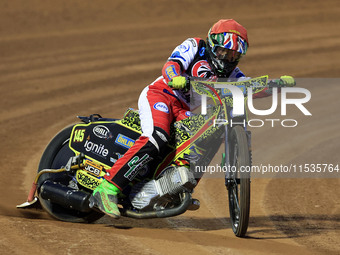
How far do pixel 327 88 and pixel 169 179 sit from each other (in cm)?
917

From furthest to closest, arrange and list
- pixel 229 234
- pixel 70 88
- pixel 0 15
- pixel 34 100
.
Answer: pixel 0 15 < pixel 70 88 < pixel 34 100 < pixel 229 234

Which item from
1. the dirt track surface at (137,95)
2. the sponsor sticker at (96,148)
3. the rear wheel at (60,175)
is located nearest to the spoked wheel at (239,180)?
the dirt track surface at (137,95)

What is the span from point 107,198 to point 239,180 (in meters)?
1.26

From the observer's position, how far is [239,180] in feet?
24.4

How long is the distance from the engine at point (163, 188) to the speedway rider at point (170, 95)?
0.55 ft

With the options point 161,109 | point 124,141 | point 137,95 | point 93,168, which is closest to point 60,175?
point 93,168

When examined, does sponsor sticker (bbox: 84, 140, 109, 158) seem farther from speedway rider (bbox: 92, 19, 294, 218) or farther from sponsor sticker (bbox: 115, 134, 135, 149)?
speedway rider (bbox: 92, 19, 294, 218)

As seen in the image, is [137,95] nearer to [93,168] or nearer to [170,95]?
[93,168]

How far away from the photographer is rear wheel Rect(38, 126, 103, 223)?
27.0ft

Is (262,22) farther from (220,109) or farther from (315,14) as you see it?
(220,109)

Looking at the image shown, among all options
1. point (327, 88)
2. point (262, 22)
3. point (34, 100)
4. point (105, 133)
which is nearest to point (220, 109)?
point (105, 133)

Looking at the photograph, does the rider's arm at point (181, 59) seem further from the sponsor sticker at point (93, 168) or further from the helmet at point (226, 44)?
the sponsor sticker at point (93, 168)

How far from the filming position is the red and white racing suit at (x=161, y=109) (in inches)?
296

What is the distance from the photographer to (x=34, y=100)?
14.8m
